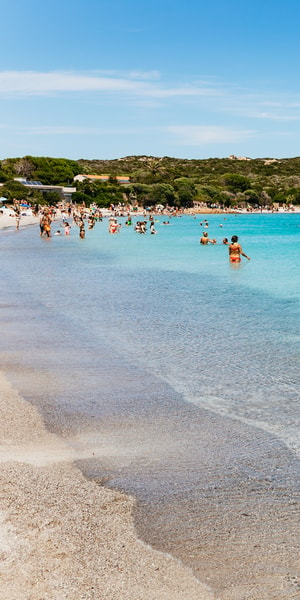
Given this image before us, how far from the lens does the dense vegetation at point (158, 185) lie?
354 ft

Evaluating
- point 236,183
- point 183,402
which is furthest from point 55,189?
point 183,402

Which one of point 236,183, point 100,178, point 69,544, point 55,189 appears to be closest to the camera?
point 69,544

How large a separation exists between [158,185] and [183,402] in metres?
115

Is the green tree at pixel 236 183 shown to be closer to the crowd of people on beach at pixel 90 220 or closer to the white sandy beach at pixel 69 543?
the crowd of people on beach at pixel 90 220

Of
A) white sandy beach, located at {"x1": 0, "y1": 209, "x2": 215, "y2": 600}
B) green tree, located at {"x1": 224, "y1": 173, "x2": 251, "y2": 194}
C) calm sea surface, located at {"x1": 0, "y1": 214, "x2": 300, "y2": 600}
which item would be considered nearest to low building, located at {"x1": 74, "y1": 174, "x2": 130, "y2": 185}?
green tree, located at {"x1": 224, "y1": 173, "x2": 251, "y2": 194}

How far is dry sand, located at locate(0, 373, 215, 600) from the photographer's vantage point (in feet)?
11.7

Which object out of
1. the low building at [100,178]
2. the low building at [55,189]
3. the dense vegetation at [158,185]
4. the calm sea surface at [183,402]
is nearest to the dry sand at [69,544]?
the calm sea surface at [183,402]

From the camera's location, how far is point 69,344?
10.6m

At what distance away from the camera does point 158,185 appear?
120375 millimetres

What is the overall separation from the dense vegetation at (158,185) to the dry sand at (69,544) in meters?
85.6

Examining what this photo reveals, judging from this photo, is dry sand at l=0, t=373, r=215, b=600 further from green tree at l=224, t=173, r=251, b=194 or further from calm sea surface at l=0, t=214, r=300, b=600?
green tree at l=224, t=173, r=251, b=194

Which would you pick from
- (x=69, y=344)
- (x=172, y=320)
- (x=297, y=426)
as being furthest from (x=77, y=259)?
(x=297, y=426)

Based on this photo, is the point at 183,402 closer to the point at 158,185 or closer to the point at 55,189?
the point at 55,189

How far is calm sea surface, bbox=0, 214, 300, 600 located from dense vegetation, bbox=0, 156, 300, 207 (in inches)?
3022
